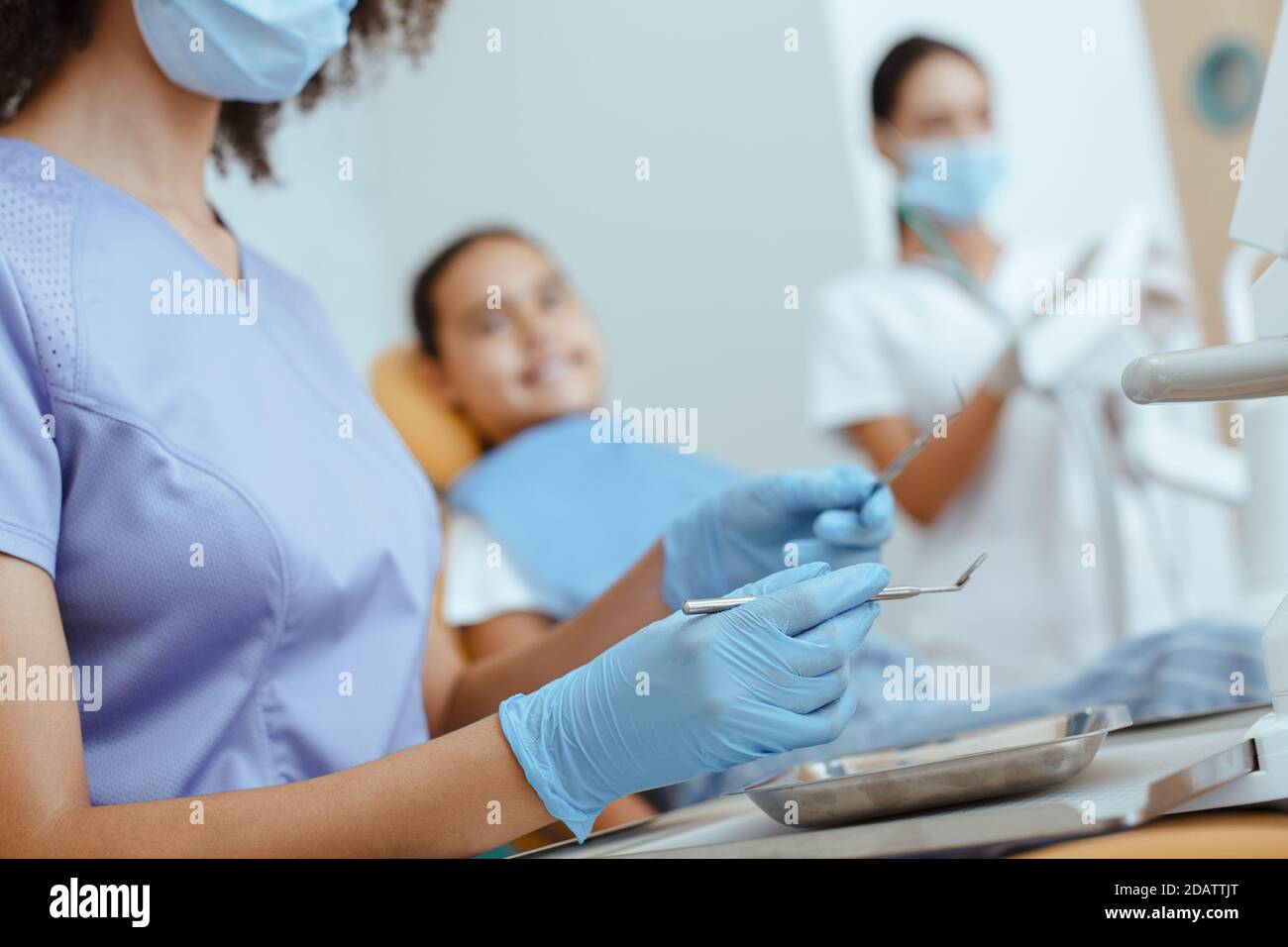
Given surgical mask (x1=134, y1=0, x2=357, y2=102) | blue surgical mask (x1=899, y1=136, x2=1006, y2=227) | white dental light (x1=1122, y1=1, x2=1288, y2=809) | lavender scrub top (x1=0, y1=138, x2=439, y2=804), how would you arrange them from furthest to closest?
blue surgical mask (x1=899, y1=136, x2=1006, y2=227) → surgical mask (x1=134, y1=0, x2=357, y2=102) → lavender scrub top (x1=0, y1=138, x2=439, y2=804) → white dental light (x1=1122, y1=1, x2=1288, y2=809)

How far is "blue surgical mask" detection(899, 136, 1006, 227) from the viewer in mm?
1896

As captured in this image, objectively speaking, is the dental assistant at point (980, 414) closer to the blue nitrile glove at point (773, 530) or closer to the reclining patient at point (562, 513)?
the reclining patient at point (562, 513)

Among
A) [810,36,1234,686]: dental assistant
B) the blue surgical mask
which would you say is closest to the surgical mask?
[810,36,1234,686]: dental assistant

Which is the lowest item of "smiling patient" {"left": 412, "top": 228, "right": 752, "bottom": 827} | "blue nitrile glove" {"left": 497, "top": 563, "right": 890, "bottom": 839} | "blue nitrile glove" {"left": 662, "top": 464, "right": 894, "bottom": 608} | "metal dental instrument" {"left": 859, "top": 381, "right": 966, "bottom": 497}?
"blue nitrile glove" {"left": 497, "top": 563, "right": 890, "bottom": 839}

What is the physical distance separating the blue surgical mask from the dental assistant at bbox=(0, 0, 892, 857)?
105 centimetres

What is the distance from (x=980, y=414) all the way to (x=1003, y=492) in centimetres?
15

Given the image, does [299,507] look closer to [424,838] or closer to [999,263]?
[424,838]

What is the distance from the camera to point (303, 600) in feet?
2.72

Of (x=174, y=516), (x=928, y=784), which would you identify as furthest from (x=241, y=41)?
(x=928, y=784)

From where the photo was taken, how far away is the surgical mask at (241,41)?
87 centimetres

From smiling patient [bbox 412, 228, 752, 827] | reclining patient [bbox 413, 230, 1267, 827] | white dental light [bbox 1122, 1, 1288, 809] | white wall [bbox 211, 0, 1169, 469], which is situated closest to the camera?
white dental light [bbox 1122, 1, 1288, 809]

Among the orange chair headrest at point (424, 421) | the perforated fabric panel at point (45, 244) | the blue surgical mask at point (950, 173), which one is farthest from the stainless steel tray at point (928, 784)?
the blue surgical mask at point (950, 173)

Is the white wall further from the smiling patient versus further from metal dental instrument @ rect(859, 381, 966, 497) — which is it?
metal dental instrument @ rect(859, 381, 966, 497)
